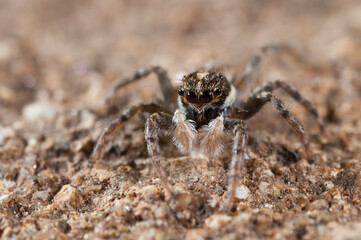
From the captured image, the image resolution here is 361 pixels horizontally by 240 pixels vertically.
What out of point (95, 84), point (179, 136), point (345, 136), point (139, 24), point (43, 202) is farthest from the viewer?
point (139, 24)

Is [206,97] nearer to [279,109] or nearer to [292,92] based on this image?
[279,109]

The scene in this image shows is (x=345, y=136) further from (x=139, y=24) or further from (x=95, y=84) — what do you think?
(x=139, y=24)

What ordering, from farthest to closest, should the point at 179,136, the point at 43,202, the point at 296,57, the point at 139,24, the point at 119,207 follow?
the point at 139,24 → the point at 296,57 → the point at 179,136 → the point at 43,202 → the point at 119,207

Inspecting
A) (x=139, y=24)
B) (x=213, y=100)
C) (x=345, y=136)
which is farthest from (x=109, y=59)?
(x=345, y=136)

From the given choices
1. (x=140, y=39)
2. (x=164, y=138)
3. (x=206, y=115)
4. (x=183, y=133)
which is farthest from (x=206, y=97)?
(x=140, y=39)

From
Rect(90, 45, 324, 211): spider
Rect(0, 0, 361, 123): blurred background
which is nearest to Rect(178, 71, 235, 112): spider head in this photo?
Rect(90, 45, 324, 211): spider

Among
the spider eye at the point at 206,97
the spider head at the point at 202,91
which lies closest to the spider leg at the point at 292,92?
the spider head at the point at 202,91

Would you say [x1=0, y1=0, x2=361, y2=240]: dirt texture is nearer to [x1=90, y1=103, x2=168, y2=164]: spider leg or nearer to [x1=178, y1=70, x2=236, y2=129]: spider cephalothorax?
[x1=90, y1=103, x2=168, y2=164]: spider leg
